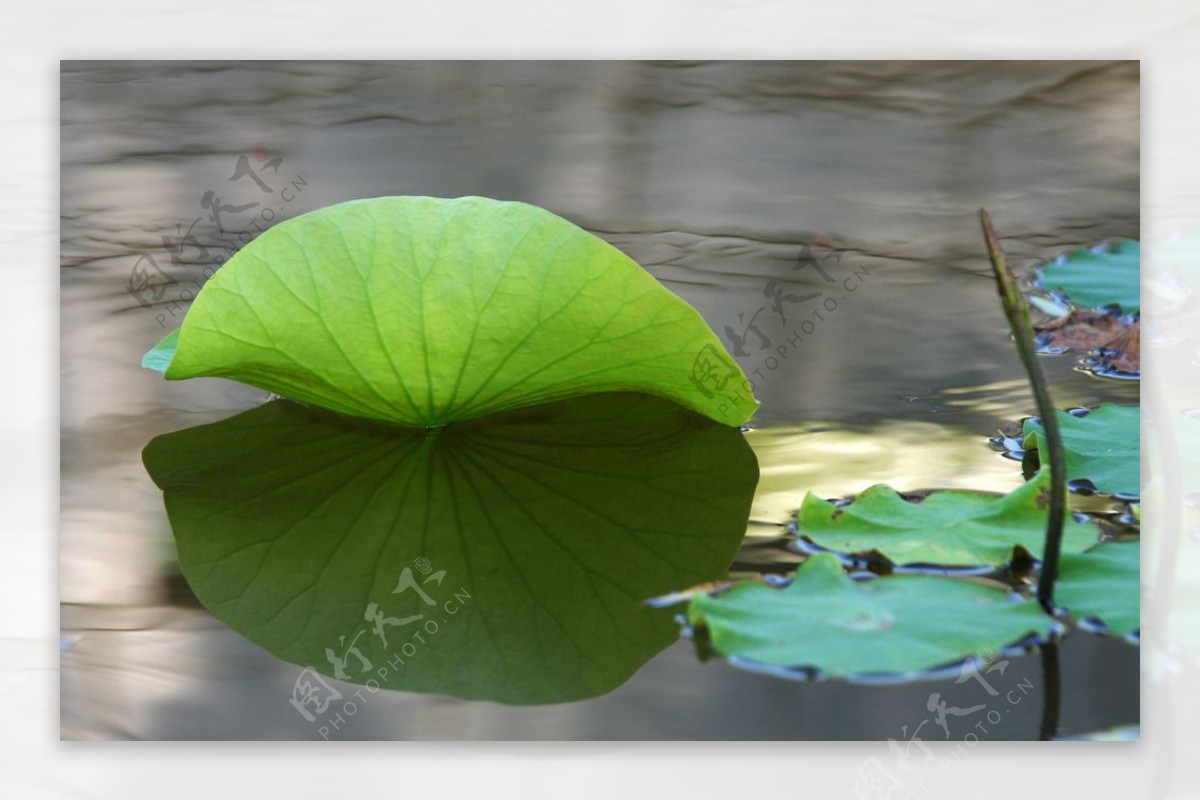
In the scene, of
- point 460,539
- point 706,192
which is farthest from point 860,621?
point 706,192

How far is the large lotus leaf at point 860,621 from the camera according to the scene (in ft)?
3.00

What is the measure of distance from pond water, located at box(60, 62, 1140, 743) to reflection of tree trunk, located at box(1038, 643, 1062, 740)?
18 centimetres

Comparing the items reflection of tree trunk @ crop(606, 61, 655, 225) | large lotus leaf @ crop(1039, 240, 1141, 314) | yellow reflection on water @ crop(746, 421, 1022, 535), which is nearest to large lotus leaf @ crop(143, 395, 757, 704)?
yellow reflection on water @ crop(746, 421, 1022, 535)

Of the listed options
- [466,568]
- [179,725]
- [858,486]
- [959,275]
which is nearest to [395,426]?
[466,568]

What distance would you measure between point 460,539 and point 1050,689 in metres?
0.53

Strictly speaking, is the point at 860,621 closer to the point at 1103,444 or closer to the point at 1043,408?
the point at 1043,408

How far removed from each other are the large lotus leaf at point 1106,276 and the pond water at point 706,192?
0.02m

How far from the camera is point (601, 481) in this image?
1000mm

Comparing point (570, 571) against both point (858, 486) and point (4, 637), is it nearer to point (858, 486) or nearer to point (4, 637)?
point (858, 486)

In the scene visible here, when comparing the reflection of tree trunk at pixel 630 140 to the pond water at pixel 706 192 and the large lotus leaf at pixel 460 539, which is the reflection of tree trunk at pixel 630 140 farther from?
the large lotus leaf at pixel 460 539

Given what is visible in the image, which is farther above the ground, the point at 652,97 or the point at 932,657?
the point at 652,97

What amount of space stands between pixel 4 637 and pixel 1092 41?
1217 millimetres

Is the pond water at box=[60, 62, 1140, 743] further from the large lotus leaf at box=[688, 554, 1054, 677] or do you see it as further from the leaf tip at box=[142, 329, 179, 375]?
the large lotus leaf at box=[688, 554, 1054, 677]

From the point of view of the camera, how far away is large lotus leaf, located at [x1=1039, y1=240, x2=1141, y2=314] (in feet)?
3.53
